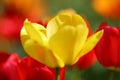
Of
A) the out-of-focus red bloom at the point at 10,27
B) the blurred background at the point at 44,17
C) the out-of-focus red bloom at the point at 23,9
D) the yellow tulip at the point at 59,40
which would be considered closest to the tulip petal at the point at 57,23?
the yellow tulip at the point at 59,40

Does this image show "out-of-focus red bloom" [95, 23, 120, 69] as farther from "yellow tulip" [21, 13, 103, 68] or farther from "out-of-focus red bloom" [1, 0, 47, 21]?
"out-of-focus red bloom" [1, 0, 47, 21]

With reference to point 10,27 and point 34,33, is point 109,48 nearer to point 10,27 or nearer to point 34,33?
point 34,33

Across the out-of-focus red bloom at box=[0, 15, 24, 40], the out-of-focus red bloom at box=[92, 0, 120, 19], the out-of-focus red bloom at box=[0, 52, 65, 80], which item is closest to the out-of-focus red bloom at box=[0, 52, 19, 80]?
the out-of-focus red bloom at box=[0, 52, 65, 80]

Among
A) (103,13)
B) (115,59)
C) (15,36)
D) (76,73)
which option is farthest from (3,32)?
(115,59)

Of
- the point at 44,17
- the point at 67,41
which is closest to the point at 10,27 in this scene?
the point at 44,17

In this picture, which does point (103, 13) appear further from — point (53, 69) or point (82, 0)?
point (53, 69)

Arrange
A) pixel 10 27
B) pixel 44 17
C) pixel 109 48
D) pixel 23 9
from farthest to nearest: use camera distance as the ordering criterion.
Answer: pixel 44 17 < pixel 23 9 < pixel 10 27 < pixel 109 48

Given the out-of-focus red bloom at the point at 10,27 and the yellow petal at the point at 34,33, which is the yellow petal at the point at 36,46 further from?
the out-of-focus red bloom at the point at 10,27
